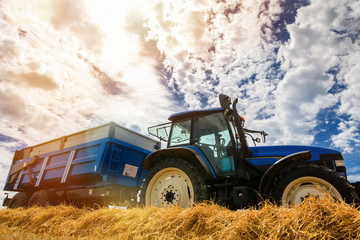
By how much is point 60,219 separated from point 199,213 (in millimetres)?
3185

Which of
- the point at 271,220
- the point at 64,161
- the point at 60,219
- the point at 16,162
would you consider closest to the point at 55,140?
the point at 64,161

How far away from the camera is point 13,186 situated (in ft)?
27.5

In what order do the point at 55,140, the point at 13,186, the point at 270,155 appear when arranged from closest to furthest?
the point at 270,155, the point at 55,140, the point at 13,186

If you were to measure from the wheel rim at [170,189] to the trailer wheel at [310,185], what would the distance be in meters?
1.36

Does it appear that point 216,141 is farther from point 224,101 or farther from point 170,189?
point 170,189

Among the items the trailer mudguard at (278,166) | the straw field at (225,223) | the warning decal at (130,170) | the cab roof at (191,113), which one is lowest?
the straw field at (225,223)

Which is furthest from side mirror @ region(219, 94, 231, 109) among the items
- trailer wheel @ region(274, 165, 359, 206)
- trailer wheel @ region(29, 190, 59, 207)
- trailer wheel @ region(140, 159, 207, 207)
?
trailer wheel @ region(29, 190, 59, 207)

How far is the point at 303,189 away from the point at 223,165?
1.29 meters

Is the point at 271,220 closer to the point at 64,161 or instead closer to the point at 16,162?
the point at 64,161

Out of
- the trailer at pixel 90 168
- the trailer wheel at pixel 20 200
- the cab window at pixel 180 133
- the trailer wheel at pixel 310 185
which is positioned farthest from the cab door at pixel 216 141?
the trailer wheel at pixel 20 200

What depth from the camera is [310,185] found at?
121 inches

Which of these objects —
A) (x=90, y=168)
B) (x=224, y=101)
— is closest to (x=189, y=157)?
(x=224, y=101)

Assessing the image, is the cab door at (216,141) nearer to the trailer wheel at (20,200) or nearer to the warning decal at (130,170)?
the warning decal at (130,170)

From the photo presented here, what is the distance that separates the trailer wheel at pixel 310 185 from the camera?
2.85m
